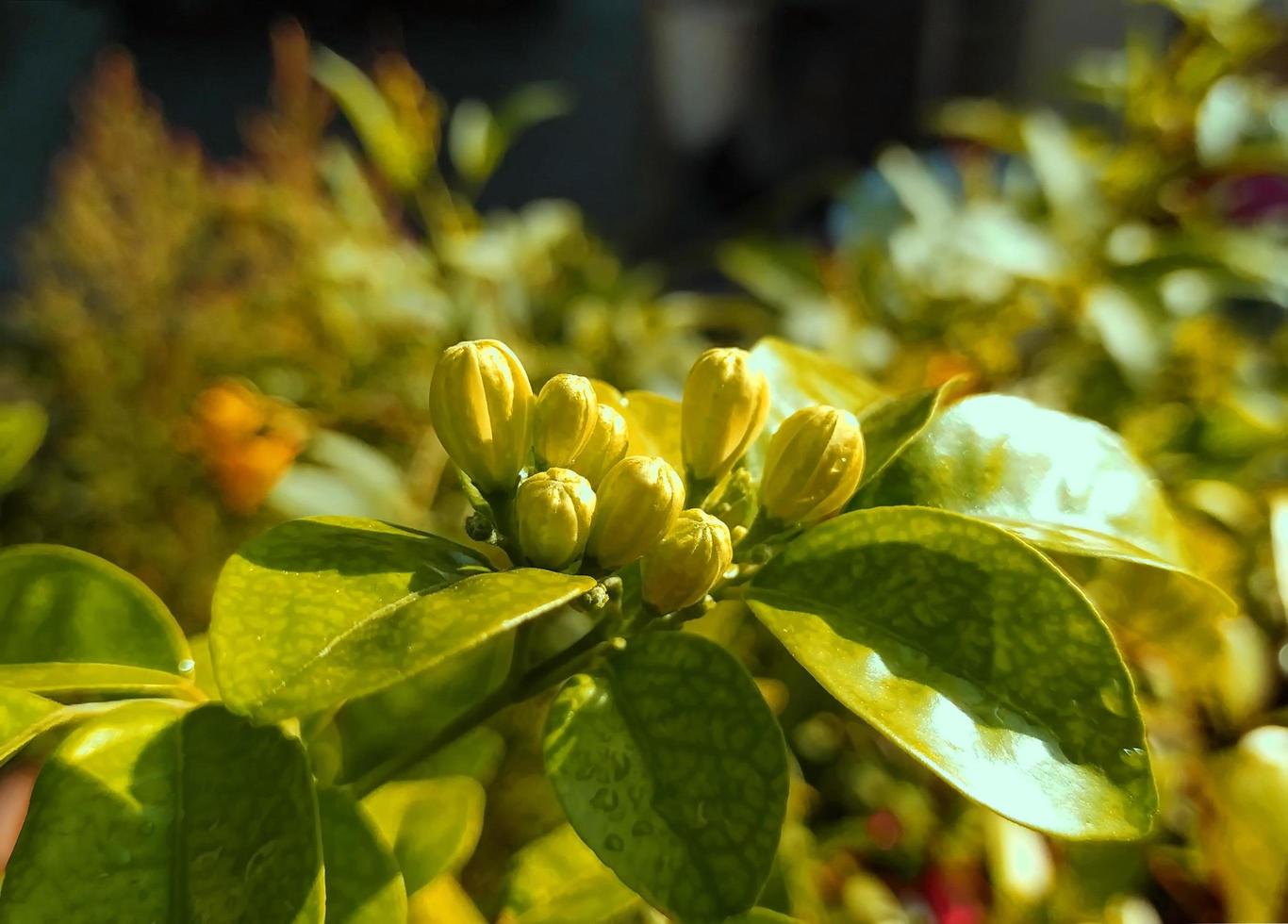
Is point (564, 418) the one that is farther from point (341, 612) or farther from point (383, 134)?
point (383, 134)

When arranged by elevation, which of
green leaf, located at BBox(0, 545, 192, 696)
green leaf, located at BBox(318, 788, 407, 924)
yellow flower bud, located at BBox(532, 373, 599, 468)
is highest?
yellow flower bud, located at BBox(532, 373, 599, 468)

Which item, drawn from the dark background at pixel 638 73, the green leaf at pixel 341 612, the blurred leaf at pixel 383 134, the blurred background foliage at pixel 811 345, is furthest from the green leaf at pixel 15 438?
the dark background at pixel 638 73

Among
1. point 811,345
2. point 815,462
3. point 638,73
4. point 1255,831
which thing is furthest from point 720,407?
point 638,73

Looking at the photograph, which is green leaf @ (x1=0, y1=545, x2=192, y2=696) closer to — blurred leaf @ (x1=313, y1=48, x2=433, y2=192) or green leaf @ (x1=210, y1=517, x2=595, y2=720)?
green leaf @ (x1=210, y1=517, x2=595, y2=720)

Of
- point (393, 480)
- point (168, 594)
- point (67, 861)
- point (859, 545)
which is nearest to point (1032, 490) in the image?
point (859, 545)

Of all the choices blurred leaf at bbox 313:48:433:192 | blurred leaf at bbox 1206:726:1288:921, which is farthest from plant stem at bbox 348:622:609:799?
blurred leaf at bbox 313:48:433:192

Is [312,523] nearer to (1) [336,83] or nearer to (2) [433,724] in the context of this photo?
(2) [433,724]

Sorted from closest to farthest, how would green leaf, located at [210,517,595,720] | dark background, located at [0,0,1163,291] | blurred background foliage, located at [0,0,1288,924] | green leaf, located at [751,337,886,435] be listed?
green leaf, located at [210,517,595,720] < green leaf, located at [751,337,886,435] < blurred background foliage, located at [0,0,1288,924] < dark background, located at [0,0,1163,291]
